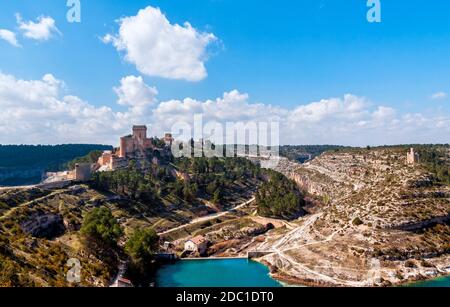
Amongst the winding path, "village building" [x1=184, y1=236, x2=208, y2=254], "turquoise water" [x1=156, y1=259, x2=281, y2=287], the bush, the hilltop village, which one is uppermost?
the hilltop village

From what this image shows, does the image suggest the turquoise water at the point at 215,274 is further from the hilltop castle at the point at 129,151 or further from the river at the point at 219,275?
the hilltop castle at the point at 129,151

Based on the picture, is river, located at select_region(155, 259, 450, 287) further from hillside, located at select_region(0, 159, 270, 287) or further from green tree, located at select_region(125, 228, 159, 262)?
hillside, located at select_region(0, 159, 270, 287)

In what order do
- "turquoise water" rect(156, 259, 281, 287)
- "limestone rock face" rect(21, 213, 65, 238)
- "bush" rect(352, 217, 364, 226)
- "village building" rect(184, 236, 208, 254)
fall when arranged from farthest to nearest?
"village building" rect(184, 236, 208, 254) → "bush" rect(352, 217, 364, 226) → "limestone rock face" rect(21, 213, 65, 238) → "turquoise water" rect(156, 259, 281, 287)

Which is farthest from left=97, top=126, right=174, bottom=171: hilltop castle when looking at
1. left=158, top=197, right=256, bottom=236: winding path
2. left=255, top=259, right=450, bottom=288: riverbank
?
left=255, top=259, right=450, bottom=288: riverbank

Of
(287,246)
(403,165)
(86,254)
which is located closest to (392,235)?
(287,246)

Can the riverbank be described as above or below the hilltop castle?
below

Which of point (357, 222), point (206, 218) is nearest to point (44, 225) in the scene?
point (206, 218)
